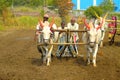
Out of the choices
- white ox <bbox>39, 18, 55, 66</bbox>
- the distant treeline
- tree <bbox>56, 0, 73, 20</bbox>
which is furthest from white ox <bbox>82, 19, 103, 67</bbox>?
the distant treeline

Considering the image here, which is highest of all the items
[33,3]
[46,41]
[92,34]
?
[92,34]

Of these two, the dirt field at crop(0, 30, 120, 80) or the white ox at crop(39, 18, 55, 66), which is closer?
the dirt field at crop(0, 30, 120, 80)

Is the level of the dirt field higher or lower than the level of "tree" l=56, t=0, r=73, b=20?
lower

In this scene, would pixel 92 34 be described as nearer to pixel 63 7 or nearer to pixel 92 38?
pixel 92 38

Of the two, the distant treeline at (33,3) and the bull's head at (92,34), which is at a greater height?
the bull's head at (92,34)

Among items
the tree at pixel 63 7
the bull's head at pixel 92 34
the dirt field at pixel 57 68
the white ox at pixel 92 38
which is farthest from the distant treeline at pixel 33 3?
the bull's head at pixel 92 34

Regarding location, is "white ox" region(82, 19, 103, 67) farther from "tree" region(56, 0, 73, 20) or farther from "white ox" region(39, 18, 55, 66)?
"tree" region(56, 0, 73, 20)

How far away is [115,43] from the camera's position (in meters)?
19.8

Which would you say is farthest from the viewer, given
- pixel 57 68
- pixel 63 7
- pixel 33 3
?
pixel 33 3

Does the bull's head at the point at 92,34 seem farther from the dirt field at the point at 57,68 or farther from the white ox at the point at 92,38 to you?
the dirt field at the point at 57,68

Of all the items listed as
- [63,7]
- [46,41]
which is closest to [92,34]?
[46,41]

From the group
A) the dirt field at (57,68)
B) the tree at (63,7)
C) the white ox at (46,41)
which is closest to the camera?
the dirt field at (57,68)

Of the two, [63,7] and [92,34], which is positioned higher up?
[92,34]

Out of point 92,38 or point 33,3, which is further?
point 33,3
